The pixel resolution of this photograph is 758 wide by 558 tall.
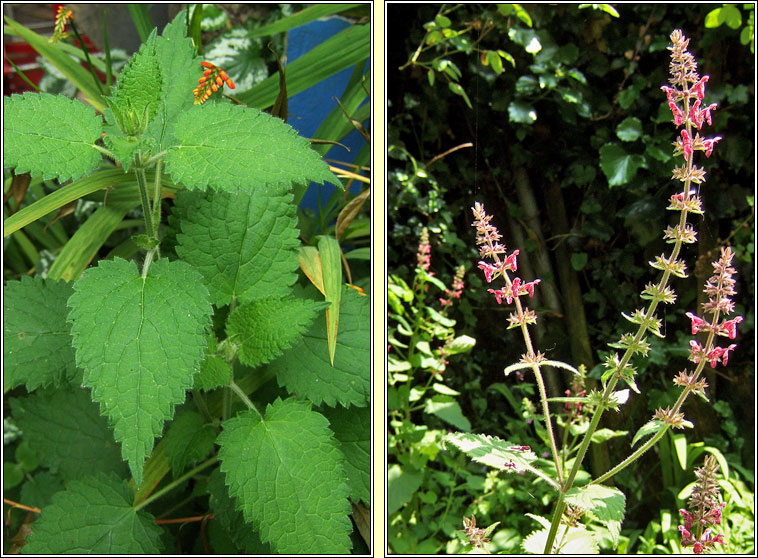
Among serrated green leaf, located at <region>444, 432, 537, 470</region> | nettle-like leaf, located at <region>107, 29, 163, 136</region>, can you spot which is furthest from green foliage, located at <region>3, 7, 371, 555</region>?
serrated green leaf, located at <region>444, 432, 537, 470</region>

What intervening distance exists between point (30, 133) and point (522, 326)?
0.46 metres

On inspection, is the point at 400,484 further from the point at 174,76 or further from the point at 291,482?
the point at 174,76

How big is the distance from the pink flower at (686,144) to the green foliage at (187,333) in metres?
0.31

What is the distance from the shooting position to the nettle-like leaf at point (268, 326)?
58 centimetres

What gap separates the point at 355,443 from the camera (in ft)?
2.06

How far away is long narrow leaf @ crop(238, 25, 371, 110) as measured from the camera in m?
0.74

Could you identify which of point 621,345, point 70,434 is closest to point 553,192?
point 621,345

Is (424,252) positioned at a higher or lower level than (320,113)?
lower

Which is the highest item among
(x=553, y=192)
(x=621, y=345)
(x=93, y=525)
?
(x=553, y=192)

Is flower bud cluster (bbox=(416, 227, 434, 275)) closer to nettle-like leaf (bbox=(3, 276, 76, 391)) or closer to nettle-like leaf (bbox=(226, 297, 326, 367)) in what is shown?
nettle-like leaf (bbox=(226, 297, 326, 367))

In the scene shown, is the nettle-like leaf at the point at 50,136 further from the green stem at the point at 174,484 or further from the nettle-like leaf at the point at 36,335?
the green stem at the point at 174,484

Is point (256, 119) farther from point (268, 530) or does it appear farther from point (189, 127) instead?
point (268, 530)

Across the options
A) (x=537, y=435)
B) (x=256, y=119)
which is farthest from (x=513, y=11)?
(x=537, y=435)

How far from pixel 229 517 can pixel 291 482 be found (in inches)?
5.3
